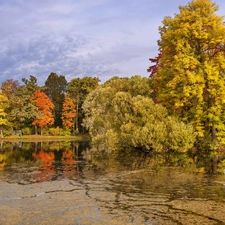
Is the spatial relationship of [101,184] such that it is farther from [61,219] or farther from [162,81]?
[162,81]

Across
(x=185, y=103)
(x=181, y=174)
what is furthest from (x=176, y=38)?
(x=181, y=174)

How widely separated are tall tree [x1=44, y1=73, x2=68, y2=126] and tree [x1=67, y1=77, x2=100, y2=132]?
14.0 feet

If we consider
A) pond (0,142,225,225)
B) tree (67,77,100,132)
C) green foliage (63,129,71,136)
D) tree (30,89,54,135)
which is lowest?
pond (0,142,225,225)

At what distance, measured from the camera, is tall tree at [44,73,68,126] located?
2653 inches

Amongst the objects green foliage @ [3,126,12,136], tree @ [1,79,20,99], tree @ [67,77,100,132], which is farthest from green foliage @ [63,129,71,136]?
tree @ [1,79,20,99]

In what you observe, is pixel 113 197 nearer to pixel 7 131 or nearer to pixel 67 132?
pixel 67 132

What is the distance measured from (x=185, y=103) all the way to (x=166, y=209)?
1868 cm

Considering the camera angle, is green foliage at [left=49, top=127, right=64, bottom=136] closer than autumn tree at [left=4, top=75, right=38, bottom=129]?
No

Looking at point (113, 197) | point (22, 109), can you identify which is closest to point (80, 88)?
point (22, 109)

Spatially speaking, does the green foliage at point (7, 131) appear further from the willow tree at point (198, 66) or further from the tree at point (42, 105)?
the willow tree at point (198, 66)

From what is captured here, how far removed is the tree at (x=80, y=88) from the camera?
6388 centimetres

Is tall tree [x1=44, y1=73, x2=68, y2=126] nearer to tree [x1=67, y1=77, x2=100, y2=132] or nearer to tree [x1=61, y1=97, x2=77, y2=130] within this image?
tree [x1=67, y1=77, x2=100, y2=132]

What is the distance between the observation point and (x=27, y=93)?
62375 mm

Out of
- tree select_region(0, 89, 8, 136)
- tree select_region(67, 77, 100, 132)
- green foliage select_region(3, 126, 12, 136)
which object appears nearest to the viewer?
tree select_region(0, 89, 8, 136)
